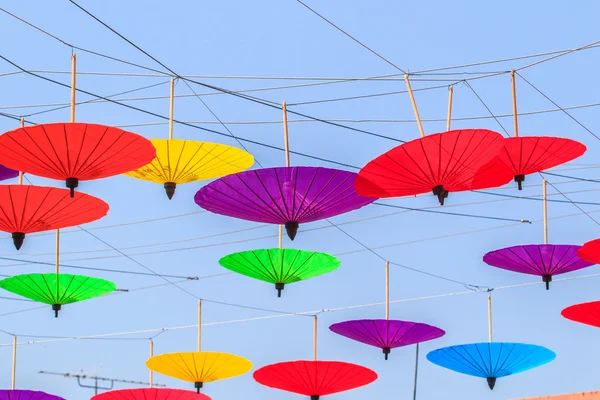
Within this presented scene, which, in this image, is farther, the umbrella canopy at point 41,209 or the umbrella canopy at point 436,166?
the umbrella canopy at point 41,209

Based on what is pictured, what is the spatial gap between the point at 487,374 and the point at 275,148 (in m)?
4.61

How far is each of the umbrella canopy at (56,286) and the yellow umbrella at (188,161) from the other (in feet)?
7.30

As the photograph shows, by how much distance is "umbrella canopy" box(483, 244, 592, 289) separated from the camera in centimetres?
1370

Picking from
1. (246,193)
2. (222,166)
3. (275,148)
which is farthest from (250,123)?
(246,193)

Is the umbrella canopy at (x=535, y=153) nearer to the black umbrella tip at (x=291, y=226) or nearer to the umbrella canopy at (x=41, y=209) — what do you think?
the black umbrella tip at (x=291, y=226)

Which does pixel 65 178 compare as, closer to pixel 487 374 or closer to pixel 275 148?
pixel 275 148

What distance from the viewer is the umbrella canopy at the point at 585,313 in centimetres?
1335

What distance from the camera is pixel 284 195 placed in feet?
37.5

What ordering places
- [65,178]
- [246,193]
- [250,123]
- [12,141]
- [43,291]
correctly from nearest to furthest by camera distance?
[12,141]
[65,178]
[246,193]
[43,291]
[250,123]

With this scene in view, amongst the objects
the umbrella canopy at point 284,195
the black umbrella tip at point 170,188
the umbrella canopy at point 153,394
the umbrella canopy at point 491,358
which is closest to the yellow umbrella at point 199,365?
the umbrella canopy at point 153,394

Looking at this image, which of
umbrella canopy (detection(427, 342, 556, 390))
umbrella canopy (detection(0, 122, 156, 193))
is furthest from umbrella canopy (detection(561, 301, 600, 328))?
umbrella canopy (detection(0, 122, 156, 193))

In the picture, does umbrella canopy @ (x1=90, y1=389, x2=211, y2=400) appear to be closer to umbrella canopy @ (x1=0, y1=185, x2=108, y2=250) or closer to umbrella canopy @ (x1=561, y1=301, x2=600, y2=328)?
umbrella canopy @ (x1=0, y1=185, x2=108, y2=250)

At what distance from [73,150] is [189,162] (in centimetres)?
217

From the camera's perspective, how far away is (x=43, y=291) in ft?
46.5
